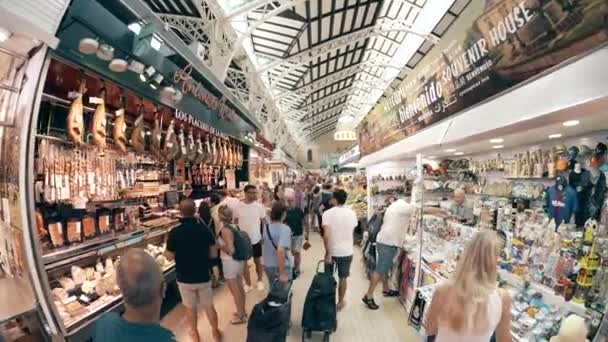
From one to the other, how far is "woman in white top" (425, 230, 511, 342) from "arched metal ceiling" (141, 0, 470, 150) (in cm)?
538

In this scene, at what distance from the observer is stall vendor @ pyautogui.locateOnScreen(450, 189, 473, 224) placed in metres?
4.83

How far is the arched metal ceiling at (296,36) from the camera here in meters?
7.11

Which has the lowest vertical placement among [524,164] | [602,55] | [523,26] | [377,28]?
[524,164]

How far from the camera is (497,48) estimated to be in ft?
9.57

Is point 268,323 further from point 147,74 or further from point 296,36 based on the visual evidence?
point 296,36

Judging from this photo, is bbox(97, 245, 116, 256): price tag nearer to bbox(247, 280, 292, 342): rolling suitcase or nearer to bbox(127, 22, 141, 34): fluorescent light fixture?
bbox(247, 280, 292, 342): rolling suitcase

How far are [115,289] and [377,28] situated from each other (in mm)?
10936

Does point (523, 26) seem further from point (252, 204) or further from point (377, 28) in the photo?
point (377, 28)

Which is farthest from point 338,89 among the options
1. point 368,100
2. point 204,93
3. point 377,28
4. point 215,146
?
point 204,93

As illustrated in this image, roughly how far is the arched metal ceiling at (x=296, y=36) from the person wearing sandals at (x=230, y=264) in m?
3.23

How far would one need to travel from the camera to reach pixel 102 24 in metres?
2.53

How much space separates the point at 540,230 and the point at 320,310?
2.26 m

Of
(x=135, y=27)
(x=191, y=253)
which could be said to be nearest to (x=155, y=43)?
(x=135, y=27)

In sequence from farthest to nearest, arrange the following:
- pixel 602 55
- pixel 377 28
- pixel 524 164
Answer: pixel 377 28 → pixel 524 164 → pixel 602 55
